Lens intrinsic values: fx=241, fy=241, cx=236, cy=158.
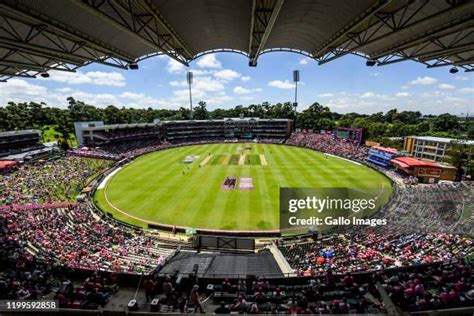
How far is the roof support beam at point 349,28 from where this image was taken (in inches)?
409

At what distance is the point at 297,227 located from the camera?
1038 inches

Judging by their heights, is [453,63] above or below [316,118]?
above

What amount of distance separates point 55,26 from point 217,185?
31182mm

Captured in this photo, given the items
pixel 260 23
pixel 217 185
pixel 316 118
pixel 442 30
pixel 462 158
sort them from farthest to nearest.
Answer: pixel 316 118 < pixel 462 158 < pixel 217 185 < pixel 260 23 < pixel 442 30

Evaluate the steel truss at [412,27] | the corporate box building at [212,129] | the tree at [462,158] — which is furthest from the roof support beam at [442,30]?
the corporate box building at [212,129]

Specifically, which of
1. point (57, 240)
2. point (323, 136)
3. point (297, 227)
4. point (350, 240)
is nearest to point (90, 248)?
point (57, 240)

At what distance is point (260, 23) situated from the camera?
544 inches

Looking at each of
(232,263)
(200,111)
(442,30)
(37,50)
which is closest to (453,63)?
(442,30)

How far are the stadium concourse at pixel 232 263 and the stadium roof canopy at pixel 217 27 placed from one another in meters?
10.0

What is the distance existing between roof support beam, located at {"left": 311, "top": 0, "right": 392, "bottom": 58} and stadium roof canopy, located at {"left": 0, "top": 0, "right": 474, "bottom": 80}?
0.05 meters

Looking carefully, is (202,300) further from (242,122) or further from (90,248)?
(242,122)

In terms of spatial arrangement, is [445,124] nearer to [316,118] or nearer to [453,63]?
[316,118]

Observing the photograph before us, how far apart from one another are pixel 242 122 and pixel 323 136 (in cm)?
3339

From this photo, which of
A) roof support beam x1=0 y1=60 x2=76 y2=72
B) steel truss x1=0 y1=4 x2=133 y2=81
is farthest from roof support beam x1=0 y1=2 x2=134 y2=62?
roof support beam x1=0 y1=60 x2=76 y2=72
